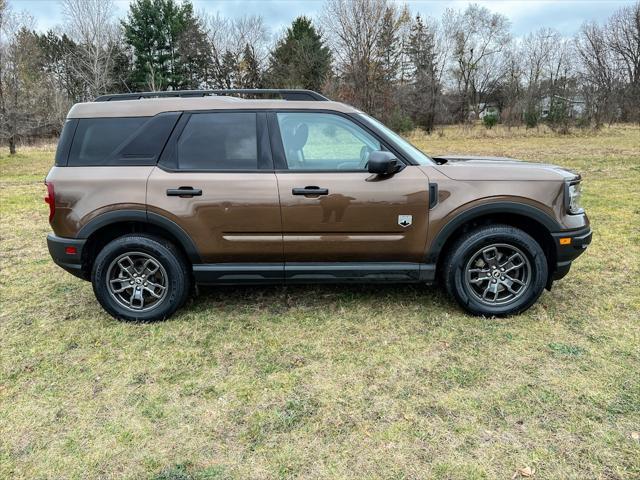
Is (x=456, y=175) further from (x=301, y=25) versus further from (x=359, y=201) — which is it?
(x=301, y=25)

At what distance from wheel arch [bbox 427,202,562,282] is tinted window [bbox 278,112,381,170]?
2.87ft

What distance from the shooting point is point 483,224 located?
3881 millimetres

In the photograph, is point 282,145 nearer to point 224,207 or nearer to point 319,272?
point 224,207

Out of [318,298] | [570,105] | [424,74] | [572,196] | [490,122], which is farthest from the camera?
[424,74]

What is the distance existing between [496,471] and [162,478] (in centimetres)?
163

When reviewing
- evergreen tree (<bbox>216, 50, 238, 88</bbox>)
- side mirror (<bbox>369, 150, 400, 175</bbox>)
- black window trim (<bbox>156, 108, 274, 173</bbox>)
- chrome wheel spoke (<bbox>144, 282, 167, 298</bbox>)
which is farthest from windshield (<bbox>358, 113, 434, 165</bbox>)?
evergreen tree (<bbox>216, 50, 238, 88</bbox>)

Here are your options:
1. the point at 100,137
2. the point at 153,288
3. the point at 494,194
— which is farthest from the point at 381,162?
the point at 100,137

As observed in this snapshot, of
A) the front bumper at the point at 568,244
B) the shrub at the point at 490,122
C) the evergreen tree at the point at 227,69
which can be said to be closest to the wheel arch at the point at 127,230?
the front bumper at the point at 568,244

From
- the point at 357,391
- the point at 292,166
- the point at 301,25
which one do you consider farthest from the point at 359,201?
the point at 301,25

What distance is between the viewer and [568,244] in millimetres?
3701

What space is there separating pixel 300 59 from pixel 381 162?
123 ft

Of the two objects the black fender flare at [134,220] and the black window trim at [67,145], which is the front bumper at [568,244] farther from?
the black window trim at [67,145]

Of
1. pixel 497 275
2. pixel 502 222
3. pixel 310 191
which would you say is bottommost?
pixel 497 275

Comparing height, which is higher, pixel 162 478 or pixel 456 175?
pixel 456 175
